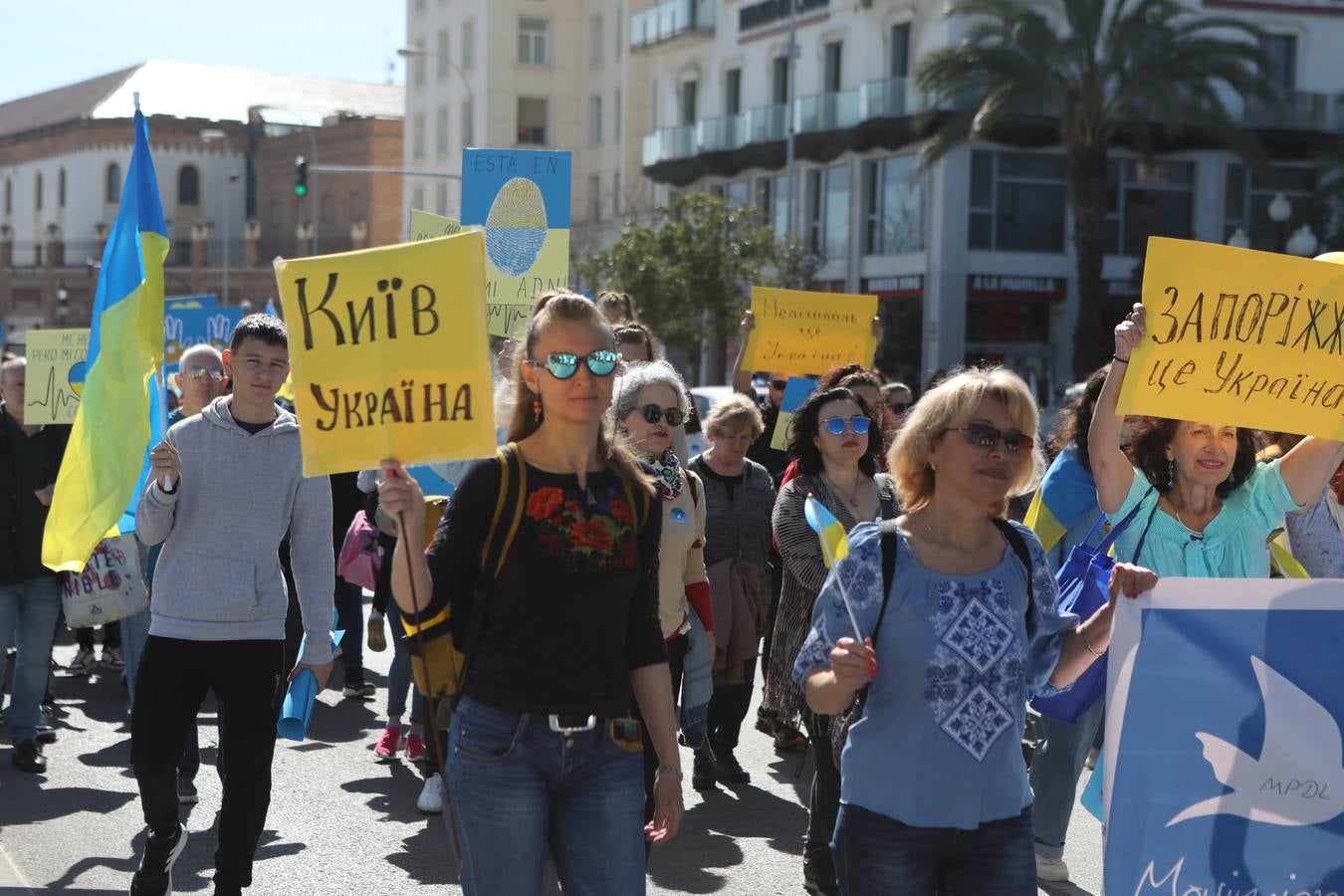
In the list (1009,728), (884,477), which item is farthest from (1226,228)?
(1009,728)

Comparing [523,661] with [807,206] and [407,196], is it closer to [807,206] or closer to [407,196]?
[807,206]

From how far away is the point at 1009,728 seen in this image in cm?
375

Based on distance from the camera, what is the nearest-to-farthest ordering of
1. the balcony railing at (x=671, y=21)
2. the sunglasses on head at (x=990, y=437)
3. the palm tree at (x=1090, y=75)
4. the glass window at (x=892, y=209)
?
the sunglasses on head at (x=990, y=437), the palm tree at (x=1090, y=75), the glass window at (x=892, y=209), the balcony railing at (x=671, y=21)

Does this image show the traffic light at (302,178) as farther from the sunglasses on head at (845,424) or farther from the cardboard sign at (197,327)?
the sunglasses on head at (845,424)

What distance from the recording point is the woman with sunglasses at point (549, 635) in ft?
12.0

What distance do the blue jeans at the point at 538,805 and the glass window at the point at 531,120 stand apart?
55.5m

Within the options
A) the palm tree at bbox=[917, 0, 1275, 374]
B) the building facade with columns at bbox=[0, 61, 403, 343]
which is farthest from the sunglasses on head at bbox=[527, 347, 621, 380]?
the building facade with columns at bbox=[0, 61, 403, 343]

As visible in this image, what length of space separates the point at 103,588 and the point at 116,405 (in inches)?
115

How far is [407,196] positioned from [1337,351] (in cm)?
6599

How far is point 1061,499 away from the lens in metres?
5.98

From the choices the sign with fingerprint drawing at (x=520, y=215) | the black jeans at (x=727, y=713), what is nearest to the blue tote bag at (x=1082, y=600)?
the black jeans at (x=727, y=713)

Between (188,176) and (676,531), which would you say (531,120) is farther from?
(676,531)

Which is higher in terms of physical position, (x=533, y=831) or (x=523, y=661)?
(x=523, y=661)

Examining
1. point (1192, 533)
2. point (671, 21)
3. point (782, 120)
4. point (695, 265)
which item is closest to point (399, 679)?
point (1192, 533)
